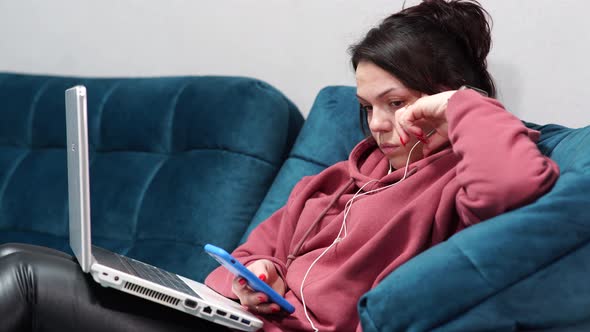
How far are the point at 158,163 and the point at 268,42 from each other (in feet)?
1.59

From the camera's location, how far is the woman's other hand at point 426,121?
3.78 feet

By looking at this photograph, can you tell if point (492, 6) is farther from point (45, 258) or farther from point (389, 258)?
point (45, 258)

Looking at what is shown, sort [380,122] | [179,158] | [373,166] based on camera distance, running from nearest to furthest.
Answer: [380,122], [373,166], [179,158]

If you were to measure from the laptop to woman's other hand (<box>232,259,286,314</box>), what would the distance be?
23 mm

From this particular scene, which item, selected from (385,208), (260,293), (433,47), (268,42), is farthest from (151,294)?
(268,42)

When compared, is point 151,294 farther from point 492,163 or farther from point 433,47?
point 433,47

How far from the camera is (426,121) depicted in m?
1.23

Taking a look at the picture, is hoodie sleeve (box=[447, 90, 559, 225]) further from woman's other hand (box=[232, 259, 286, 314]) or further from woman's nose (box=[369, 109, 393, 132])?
woman's other hand (box=[232, 259, 286, 314])

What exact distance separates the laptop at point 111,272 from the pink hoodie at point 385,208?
0.40 feet

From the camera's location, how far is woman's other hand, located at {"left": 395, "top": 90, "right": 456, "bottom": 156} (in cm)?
115

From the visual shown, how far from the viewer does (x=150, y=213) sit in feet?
6.09

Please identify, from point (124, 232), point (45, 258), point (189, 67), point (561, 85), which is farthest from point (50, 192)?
point (561, 85)

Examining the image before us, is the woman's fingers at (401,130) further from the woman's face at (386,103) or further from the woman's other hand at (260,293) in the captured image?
the woman's other hand at (260,293)

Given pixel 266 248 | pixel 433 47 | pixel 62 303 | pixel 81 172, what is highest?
pixel 433 47
